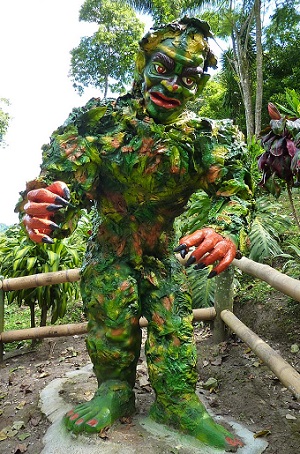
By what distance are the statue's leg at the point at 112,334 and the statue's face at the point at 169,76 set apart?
0.57 meters

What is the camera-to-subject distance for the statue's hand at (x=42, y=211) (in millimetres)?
1115

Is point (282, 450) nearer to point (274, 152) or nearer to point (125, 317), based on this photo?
point (125, 317)

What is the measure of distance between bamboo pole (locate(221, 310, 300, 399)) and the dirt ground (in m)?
0.25

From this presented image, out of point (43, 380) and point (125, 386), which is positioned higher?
point (125, 386)

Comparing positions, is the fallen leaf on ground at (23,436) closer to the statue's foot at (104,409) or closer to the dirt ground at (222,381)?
the dirt ground at (222,381)

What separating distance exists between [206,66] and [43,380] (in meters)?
1.75

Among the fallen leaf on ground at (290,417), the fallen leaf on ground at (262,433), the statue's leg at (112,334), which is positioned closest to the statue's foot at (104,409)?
the statue's leg at (112,334)

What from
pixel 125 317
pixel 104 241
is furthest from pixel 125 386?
pixel 104 241

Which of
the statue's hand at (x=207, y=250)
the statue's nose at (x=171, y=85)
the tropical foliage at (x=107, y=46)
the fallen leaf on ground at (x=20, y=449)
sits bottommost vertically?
the fallen leaf on ground at (x=20, y=449)

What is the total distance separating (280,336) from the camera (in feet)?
8.00

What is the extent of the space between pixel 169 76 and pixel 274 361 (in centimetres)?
110

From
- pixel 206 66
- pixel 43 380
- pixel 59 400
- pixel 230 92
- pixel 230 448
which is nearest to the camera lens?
pixel 230 448

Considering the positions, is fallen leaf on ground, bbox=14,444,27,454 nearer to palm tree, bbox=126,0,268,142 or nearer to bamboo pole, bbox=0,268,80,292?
bamboo pole, bbox=0,268,80,292

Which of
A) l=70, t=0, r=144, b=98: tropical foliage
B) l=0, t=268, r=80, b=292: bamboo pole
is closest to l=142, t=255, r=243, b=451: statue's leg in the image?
l=0, t=268, r=80, b=292: bamboo pole
